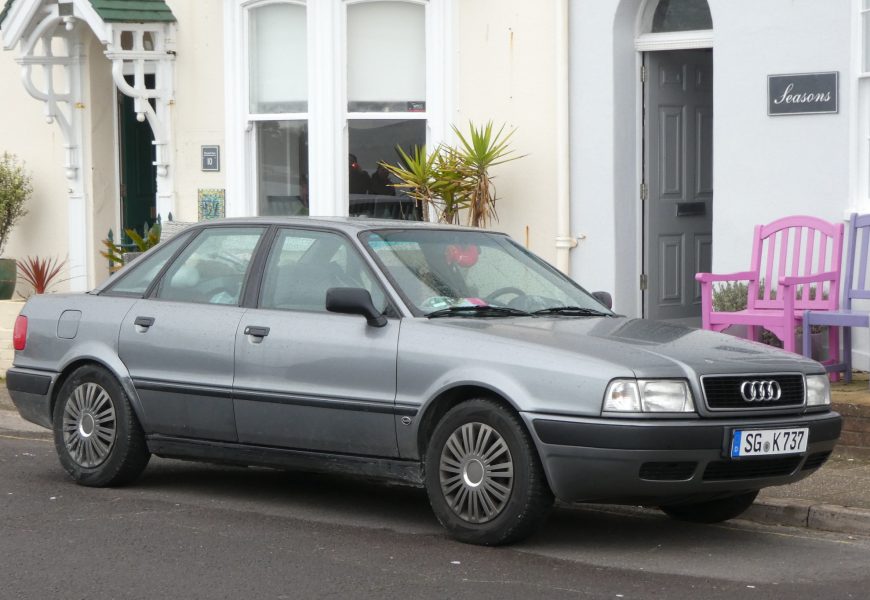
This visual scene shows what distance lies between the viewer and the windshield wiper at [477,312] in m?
7.64

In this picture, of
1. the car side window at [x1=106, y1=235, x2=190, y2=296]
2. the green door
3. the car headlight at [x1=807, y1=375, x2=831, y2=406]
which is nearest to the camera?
the car headlight at [x1=807, y1=375, x2=831, y2=406]

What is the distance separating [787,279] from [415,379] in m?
3.92

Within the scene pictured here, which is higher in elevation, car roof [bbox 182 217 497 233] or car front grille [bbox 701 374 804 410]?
car roof [bbox 182 217 497 233]

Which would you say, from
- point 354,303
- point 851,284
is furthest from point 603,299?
point 851,284

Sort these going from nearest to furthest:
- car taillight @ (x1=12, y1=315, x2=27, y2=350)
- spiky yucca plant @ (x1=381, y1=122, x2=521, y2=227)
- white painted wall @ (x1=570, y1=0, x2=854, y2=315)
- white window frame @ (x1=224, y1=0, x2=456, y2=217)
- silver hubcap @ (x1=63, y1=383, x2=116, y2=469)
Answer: silver hubcap @ (x1=63, y1=383, x2=116, y2=469) → car taillight @ (x1=12, y1=315, x2=27, y2=350) → white painted wall @ (x1=570, y1=0, x2=854, y2=315) → spiky yucca plant @ (x1=381, y1=122, x2=521, y2=227) → white window frame @ (x1=224, y1=0, x2=456, y2=217)

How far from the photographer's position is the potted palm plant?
52.1ft

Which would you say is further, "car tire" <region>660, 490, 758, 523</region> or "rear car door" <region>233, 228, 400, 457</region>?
"car tire" <region>660, 490, 758, 523</region>

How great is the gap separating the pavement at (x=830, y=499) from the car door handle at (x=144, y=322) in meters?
2.66

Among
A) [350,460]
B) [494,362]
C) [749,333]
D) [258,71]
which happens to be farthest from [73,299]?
[258,71]

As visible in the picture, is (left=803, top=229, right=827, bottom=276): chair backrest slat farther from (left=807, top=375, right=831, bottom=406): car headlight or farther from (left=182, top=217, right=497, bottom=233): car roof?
(left=807, top=375, right=831, bottom=406): car headlight

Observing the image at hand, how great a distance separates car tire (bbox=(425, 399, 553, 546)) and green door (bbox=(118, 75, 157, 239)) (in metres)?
9.67

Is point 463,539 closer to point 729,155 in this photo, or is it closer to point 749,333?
point 749,333

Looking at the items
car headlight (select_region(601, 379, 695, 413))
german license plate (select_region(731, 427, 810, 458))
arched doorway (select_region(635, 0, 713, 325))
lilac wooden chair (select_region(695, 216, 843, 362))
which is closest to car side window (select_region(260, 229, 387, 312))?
car headlight (select_region(601, 379, 695, 413))

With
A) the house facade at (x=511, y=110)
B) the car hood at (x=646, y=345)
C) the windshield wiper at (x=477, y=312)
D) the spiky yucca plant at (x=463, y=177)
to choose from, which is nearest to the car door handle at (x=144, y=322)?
the windshield wiper at (x=477, y=312)
